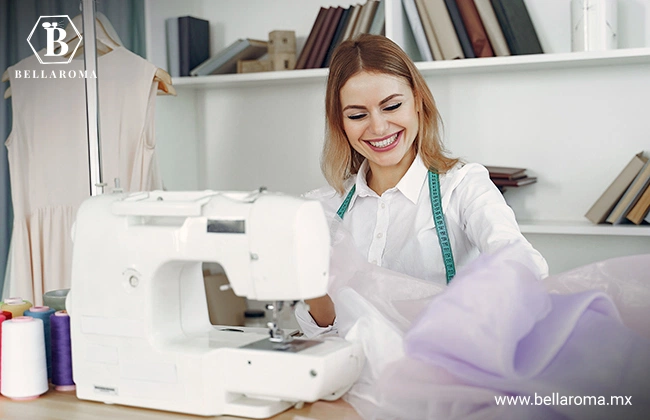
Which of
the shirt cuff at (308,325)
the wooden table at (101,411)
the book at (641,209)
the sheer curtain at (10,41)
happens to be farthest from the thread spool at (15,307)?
the book at (641,209)

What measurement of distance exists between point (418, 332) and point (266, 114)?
237cm

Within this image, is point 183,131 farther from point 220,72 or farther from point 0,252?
point 0,252

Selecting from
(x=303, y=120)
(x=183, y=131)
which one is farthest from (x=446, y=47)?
(x=183, y=131)

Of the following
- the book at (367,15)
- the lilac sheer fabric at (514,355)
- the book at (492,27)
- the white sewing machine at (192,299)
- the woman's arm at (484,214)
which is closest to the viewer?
the lilac sheer fabric at (514,355)

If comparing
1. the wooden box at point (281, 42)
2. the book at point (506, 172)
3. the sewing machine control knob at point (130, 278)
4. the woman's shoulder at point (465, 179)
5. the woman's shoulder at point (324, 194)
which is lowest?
the sewing machine control knob at point (130, 278)

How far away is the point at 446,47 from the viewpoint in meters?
2.68

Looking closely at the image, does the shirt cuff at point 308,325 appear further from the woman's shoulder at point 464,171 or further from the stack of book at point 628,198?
the stack of book at point 628,198

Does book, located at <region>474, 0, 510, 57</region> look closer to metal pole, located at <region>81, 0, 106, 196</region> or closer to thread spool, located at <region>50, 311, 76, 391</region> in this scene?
metal pole, located at <region>81, 0, 106, 196</region>

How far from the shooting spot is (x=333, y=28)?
9.58 feet

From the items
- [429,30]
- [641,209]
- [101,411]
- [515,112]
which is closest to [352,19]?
[429,30]

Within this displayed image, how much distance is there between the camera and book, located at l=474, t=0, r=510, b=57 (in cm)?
262

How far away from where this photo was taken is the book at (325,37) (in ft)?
9.57

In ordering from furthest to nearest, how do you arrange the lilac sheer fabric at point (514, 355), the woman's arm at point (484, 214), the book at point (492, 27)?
the book at point (492, 27) → the woman's arm at point (484, 214) → the lilac sheer fabric at point (514, 355)

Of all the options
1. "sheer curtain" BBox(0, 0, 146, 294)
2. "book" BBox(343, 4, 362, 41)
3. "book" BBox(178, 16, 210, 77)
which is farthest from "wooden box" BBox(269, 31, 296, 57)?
"sheer curtain" BBox(0, 0, 146, 294)
